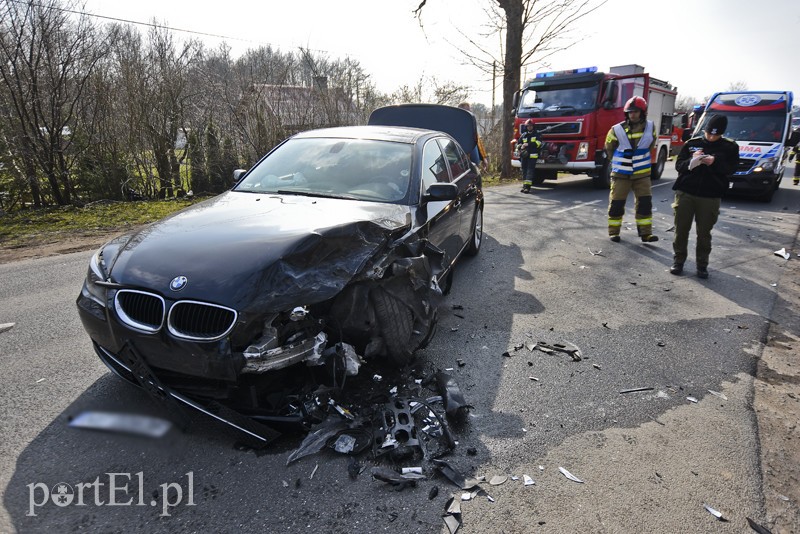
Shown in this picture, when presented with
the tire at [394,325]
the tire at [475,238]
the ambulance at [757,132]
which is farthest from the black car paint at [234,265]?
the ambulance at [757,132]

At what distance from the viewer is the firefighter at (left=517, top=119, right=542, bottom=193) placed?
41.2ft

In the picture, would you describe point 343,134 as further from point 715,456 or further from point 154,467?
point 715,456

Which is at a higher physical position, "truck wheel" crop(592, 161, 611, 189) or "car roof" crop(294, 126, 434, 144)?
"car roof" crop(294, 126, 434, 144)

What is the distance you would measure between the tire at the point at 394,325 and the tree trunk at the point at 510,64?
13.7 m

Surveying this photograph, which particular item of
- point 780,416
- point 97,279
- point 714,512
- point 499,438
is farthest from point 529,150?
point 97,279

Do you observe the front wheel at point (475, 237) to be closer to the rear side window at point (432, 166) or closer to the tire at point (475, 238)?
the tire at point (475, 238)

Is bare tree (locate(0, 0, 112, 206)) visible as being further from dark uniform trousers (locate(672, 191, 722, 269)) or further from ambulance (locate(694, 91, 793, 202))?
ambulance (locate(694, 91, 793, 202))

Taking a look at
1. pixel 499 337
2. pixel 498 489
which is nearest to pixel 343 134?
pixel 499 337

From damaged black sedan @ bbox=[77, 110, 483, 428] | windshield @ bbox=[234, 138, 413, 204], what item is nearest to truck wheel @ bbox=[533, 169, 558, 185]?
windshield @ bbox=[234, 138, 413, 204]

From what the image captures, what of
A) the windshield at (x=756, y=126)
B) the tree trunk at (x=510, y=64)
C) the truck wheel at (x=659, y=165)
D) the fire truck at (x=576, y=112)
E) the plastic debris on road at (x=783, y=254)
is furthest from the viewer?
the tree trunk at (x=510, y=64)

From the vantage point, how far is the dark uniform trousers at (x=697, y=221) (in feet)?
19.3

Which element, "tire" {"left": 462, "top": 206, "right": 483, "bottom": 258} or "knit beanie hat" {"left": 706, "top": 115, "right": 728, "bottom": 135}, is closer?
"knit beanie hat" {"left": 706, "top": 115, "right": 728, "bottom": 135}

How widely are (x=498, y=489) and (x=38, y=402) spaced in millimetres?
2878

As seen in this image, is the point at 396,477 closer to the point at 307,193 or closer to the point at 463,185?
the point at 307,193
